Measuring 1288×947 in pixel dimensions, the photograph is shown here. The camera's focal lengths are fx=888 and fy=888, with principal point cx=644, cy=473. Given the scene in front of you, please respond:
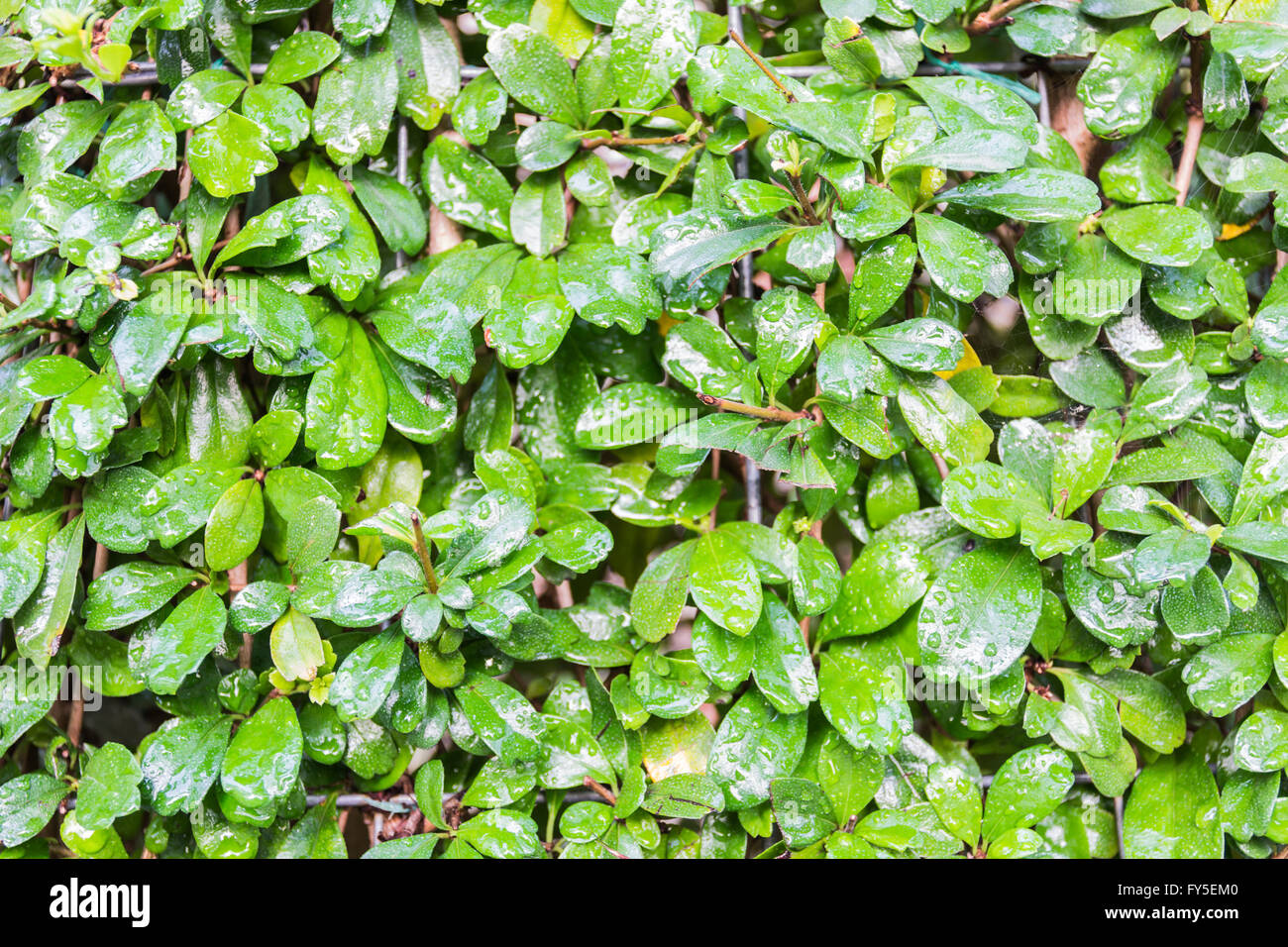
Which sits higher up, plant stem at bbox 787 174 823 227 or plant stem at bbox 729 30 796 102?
plant stem at bbox 729 30 796 102

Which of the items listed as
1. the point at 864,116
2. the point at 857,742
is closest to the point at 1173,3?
the point at 864,116

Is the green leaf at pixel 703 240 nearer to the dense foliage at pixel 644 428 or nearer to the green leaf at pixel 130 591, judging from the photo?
the dense foliage at pixel 644 428

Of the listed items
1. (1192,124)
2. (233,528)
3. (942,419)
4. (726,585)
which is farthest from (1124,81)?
(233,528)

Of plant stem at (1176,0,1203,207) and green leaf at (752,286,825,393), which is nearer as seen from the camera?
green leaf at (752,286,825,393)

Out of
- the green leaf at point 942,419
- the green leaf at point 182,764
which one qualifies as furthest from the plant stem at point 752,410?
the green leaf at point 182,764

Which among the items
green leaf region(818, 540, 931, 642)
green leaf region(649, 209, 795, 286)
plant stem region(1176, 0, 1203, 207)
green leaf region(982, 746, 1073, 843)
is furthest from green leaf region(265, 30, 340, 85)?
A: green leaf region(982, 746, 1073, 843)

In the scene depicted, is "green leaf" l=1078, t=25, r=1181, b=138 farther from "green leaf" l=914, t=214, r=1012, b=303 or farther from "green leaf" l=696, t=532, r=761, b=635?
"green leaf" l=696, t=532, r=761, b=635

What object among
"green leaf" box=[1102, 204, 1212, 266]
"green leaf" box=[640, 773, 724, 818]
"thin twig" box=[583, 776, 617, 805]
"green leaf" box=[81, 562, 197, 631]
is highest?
"green leaf" box=[1102, 204, 1212, 266]

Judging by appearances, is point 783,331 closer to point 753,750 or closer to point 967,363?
point 967,363
